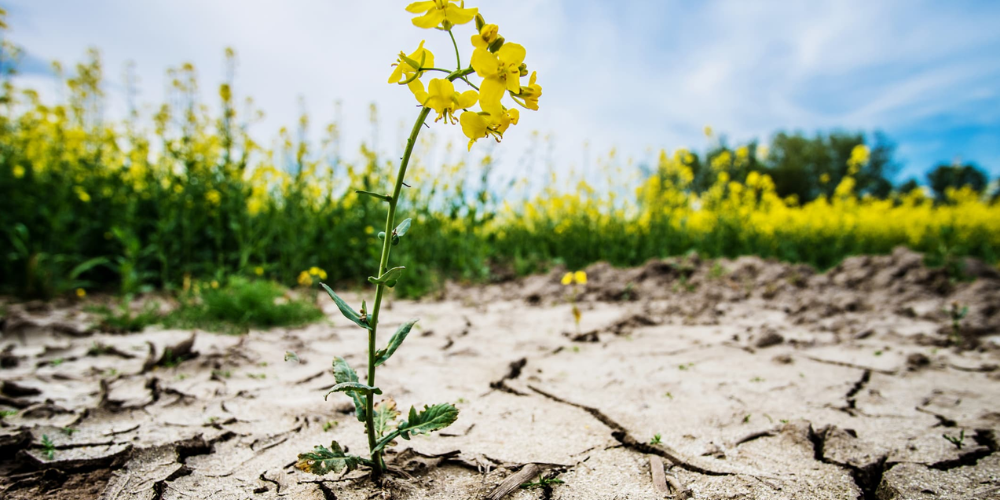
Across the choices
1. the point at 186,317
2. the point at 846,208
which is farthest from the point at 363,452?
the point at 846,208

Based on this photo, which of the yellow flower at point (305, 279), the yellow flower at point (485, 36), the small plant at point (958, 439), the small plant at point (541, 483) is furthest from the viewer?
the yellow flower at point (305, 279)

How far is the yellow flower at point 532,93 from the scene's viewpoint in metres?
0.88

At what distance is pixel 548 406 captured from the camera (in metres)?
1.59

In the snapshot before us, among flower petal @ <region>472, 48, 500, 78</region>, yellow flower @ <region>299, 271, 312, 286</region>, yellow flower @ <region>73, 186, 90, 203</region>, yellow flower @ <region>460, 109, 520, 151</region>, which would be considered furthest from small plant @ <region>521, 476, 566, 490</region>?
yellow flower @ <region>73, 186, 90, 203</region>

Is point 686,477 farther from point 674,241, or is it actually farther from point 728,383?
point 674,241

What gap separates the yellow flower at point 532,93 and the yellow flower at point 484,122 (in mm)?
29

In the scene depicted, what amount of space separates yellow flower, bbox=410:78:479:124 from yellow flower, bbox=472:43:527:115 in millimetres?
24

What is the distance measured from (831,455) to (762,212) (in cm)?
733

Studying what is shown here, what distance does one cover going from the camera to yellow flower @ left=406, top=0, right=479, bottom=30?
844mm

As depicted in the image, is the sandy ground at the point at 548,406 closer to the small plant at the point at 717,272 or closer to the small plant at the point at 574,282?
the small plant at the point at 574,282

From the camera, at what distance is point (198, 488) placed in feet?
3.60

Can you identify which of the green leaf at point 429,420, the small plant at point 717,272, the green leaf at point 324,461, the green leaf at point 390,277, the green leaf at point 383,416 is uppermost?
the green leaf at point 390,277

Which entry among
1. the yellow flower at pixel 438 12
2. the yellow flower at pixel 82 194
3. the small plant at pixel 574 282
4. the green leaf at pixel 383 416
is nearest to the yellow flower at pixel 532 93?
the yellow flower at pixel 438 12

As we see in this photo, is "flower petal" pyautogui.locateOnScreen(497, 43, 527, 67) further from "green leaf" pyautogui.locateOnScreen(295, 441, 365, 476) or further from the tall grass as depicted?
the tall grass
